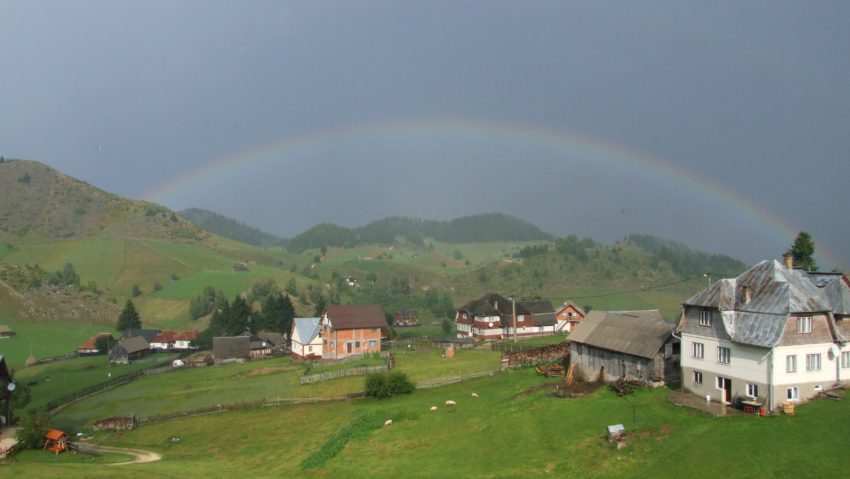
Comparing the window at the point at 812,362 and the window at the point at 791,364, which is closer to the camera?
the window at the point at 791,364

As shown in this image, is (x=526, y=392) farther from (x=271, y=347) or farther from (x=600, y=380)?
(x=271, y=347)

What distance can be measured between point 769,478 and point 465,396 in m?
24.5

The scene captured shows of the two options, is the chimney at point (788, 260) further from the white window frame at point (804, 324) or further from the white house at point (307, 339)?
the white house at point (307, 339)

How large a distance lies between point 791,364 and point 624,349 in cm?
1177

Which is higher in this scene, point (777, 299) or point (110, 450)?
point (777, 299)

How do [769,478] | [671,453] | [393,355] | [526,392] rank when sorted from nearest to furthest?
[769,478]
[671,453]
[526,392]
[393,355]

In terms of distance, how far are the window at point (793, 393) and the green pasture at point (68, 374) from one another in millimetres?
57576

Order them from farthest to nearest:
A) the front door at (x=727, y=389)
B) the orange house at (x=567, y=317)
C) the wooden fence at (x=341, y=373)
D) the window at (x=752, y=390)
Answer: the orange house at (x=567, y=317) → the wooden fence at (x=341, y=373) → the front door at (x=727, y=389) → the window at (x=752, y=390)

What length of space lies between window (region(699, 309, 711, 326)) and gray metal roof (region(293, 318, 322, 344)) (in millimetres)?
53978

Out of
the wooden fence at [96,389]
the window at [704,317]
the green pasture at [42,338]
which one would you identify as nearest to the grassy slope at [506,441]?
the window at [704,317]

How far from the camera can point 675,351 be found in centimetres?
3841

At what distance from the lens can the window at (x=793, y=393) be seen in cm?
3012

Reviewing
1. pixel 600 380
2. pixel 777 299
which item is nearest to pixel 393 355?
pixel 600 380

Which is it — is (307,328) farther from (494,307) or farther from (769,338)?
(769,338)
